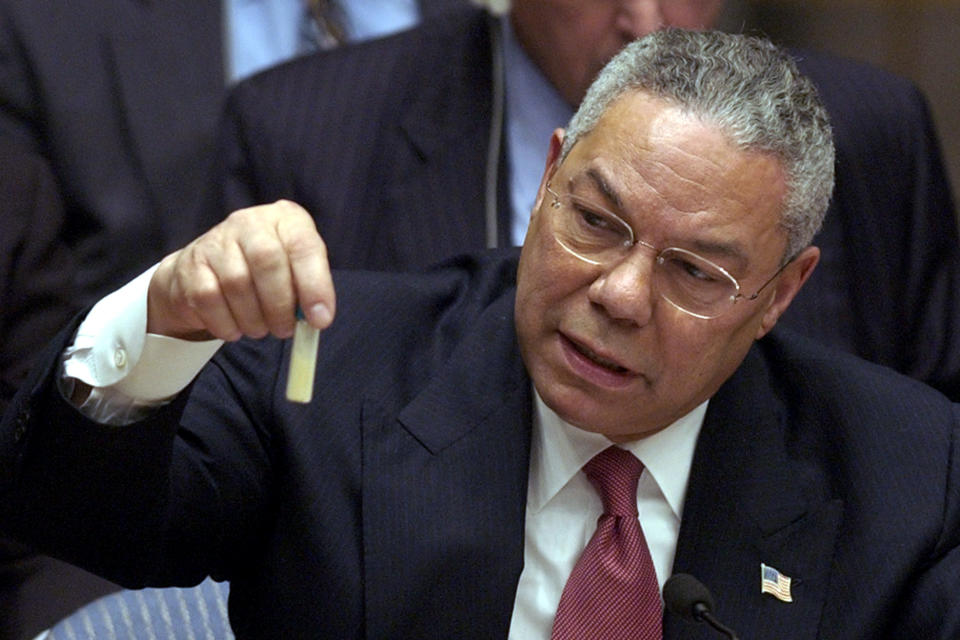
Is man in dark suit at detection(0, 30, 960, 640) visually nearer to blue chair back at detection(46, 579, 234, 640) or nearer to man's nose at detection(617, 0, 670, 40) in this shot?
blue chair back at detection(46, 579, 234, 640)

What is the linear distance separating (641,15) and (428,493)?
4.41 feet

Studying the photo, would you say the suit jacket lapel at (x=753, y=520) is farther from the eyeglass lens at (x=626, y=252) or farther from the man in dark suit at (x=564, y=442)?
the eyeglass lens at (x=626, y=252)

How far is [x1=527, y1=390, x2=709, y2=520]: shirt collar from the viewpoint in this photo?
2.06m

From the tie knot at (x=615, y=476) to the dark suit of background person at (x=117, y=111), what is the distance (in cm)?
162

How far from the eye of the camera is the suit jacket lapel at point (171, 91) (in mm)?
3502

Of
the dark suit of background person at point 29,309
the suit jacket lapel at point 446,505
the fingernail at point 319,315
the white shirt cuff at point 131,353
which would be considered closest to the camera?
the fingernail at point 319,315

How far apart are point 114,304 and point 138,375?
9 cm

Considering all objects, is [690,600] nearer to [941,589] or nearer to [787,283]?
[941,589]

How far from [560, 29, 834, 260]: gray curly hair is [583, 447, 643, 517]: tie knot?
1.15 ft

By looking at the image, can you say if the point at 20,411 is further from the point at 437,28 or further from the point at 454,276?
the point at 437,28

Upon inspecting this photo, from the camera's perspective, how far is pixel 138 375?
1753 millimetres

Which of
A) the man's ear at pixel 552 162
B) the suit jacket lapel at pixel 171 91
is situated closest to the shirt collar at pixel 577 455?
the man's ear at pixel 552 162

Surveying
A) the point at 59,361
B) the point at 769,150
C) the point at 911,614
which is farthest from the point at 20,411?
the point at 911,614

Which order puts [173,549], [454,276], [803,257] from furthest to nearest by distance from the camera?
[454,276] < [803,257] < [173,549]
